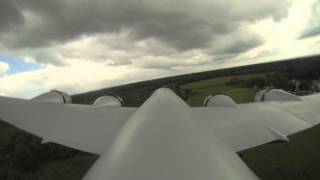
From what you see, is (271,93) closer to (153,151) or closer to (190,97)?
(153,151)

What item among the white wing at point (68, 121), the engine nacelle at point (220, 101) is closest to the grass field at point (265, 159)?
the engine nacelle at point (220, 101)

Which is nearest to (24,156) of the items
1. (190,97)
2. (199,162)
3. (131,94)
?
(131,94)

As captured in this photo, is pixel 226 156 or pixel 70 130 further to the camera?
pixel 70 130

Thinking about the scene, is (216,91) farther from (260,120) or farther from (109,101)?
(260,120)

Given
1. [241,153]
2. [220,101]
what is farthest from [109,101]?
[241,153]

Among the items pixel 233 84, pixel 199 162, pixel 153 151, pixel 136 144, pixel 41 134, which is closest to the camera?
pixel 199 162

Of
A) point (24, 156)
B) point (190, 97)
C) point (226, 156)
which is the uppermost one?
point (226, 156)
